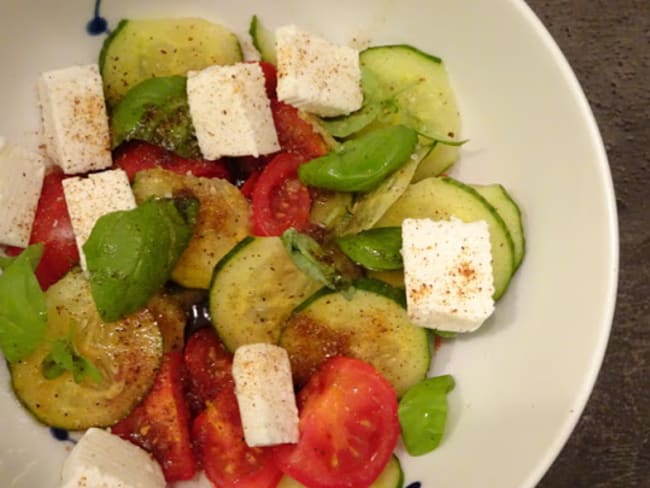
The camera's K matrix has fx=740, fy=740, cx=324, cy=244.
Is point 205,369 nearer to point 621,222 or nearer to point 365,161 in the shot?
point 365,161

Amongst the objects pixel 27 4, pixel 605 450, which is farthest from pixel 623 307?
pixel 27 4

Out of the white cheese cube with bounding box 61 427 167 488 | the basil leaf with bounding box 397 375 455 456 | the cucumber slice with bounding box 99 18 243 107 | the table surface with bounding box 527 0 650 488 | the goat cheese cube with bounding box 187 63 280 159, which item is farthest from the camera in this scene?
the table surface with bounding box 527 0 650 488

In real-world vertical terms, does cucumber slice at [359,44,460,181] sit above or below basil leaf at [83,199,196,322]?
above

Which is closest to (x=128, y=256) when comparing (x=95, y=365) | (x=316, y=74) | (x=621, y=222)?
(x=95, y=365)

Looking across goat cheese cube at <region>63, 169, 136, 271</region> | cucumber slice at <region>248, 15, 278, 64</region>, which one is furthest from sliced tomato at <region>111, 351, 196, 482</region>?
cucumber slice at <region>248, 15, 278, 64</region>

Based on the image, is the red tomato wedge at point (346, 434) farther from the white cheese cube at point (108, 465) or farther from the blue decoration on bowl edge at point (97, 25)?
the blue decoration on bowl edge at point (97, 25)

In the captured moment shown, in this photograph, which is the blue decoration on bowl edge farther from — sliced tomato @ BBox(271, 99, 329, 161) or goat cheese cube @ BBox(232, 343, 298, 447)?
goat cheese cube @ BBox(232, 343, 298, 447)

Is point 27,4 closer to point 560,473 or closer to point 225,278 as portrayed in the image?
point 225,278

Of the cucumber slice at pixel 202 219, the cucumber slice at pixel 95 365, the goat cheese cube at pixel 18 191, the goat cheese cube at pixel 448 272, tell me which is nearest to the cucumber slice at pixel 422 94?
the goat cheese cube at pixel 448 272
